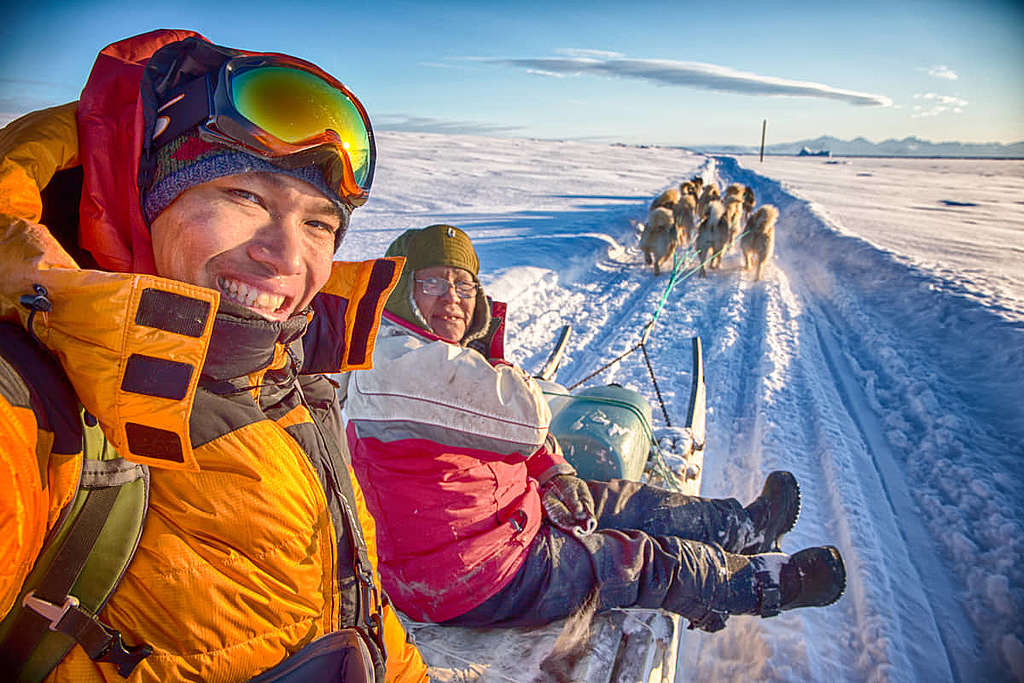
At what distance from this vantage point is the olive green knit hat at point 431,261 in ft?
6.82

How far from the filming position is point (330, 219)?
1.10 metres

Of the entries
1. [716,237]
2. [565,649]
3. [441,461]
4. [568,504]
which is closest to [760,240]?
[716,237]

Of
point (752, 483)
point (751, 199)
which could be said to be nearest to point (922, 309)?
point (752, 483)

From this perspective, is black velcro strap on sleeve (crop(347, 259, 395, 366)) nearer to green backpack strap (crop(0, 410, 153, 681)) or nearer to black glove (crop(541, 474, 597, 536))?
green backpack strap (crop(0, 410, 153, 681))

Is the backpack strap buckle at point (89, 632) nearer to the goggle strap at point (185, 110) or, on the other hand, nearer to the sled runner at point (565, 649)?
the goggle strap at point (185, 110)

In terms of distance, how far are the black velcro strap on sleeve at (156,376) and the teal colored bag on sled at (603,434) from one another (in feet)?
7.73

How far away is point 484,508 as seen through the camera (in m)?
1.86

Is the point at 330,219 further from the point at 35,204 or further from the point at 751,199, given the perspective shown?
the point at 751,199

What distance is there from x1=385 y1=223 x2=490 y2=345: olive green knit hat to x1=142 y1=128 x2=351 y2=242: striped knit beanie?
112cm

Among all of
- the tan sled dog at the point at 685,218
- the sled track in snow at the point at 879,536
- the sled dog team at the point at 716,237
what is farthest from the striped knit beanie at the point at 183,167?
the tan sled dog at the point at 685,218

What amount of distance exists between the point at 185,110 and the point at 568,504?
6.08 ft

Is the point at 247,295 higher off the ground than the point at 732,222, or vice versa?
the point at 732,222

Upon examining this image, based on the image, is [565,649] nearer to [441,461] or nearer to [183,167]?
[441,461]

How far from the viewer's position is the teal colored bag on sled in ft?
9.55
